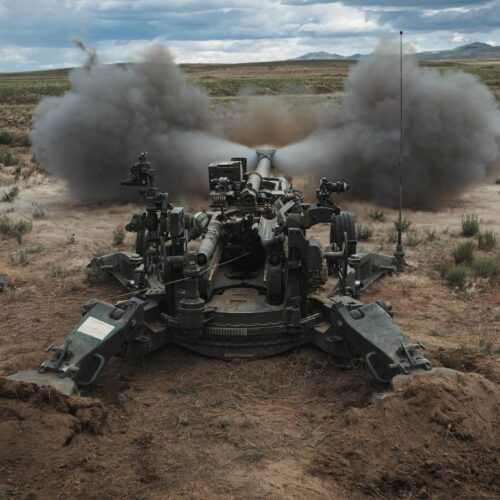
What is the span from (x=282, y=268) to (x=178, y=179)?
999cm

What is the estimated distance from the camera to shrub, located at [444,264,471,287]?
31.3ft

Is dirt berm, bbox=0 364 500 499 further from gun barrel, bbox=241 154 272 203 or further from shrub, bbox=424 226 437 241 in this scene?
shrub, bbox=424 226 437 241

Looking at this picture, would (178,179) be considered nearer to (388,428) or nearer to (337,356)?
(337,356)

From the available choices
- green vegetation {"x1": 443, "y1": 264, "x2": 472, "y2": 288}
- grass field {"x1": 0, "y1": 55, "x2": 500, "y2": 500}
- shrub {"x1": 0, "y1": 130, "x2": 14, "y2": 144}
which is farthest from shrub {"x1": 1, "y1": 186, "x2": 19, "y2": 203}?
green vegetation {"x1": 443, "y1": 264, "x2": 472, "y2": 288}

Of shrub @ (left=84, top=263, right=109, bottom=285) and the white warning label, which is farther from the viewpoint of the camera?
shrub @ (left=84, top=263, right=109, bottom=285)

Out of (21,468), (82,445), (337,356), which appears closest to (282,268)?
(337,356)

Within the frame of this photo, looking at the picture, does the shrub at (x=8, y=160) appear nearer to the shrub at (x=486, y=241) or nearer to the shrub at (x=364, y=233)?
the shrub at (x=364, y=233)

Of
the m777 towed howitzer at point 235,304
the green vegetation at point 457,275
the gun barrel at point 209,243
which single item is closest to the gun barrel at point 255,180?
the m777 towed howitzer at point 235,304

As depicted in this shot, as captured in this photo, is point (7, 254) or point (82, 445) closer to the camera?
point (82, 445)

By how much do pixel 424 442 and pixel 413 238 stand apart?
25.7 ft

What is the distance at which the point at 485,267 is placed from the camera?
9.91 meters

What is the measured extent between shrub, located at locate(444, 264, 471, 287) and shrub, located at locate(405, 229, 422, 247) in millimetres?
2024

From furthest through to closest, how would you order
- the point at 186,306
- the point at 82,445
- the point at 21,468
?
the point at 186,306 < the point at 82,445 < the point at 21,468

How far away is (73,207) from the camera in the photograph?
15977mm
